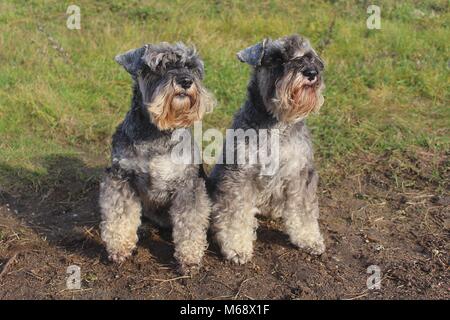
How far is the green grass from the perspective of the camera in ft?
25.7

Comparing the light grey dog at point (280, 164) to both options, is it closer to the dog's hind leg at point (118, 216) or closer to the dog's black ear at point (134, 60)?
the dog's hind leg at point (118, 216)

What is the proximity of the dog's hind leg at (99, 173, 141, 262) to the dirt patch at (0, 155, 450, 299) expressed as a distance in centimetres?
15

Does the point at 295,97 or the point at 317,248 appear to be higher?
the point at 295,97

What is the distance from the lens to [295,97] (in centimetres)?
499

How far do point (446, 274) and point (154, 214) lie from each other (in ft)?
8.77

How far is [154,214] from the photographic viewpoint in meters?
5.79

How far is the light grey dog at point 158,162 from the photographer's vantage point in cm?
491

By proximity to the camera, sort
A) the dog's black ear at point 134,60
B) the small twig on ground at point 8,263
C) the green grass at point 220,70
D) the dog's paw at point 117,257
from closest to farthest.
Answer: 1. the dog's black ear at point 134,60
2. the small twig on ground at point 8,263
3. the dog's paw at point 117,257
4. the green grass at point 220,70

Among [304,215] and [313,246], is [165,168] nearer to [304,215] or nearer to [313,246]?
[304,215]

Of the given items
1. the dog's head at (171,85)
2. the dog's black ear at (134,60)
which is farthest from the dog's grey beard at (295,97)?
the dog's black ear at (134,60)

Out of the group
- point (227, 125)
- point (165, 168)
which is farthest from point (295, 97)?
point (227, 125)

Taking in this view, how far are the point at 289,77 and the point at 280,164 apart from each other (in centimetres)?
80

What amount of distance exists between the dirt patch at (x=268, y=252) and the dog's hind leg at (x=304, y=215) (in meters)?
0.12

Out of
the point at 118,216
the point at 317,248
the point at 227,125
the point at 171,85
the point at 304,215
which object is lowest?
the point at 227,125
